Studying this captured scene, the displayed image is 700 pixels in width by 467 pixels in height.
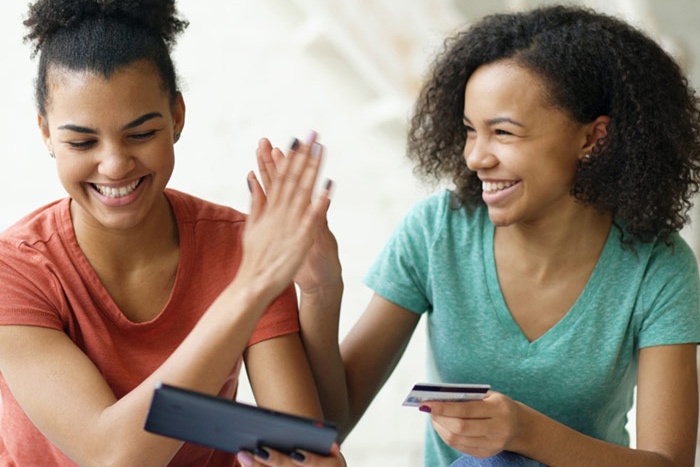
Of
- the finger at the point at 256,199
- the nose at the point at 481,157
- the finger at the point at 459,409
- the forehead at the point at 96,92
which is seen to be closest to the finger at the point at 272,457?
the finger at the point at 459,409

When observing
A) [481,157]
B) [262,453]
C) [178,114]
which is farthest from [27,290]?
[481,157]

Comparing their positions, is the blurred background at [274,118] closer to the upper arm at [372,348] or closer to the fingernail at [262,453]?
the upper arm at [372,348]

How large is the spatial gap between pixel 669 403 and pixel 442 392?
0.57 meters

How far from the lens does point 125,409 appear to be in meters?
1.51

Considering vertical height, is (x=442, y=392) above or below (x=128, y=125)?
below

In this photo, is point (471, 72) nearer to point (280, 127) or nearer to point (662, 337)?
point (662, 337)

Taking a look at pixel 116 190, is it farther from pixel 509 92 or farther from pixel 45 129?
pixel 509 92

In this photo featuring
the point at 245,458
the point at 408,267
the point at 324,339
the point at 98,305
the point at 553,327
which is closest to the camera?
the point at 245,458

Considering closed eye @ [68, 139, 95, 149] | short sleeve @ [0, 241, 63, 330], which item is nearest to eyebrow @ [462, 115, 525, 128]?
closed eye @ [68, 139, 95, 149]

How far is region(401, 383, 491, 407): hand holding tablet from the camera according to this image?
1485mm

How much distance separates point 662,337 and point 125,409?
1.01 m

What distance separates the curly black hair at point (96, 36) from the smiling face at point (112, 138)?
0.02 metres

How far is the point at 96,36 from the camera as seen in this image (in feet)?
5.34

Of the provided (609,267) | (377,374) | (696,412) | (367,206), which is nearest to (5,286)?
(377,374)
